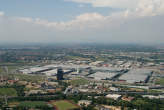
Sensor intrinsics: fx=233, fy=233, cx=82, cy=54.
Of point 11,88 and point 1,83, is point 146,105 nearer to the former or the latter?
point 11,88

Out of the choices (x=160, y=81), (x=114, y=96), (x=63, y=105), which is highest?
(x=114, y=96)

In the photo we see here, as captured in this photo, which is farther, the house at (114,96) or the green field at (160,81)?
the green field at (160,81)

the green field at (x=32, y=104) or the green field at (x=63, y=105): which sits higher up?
the green field at (x=32, y=104)

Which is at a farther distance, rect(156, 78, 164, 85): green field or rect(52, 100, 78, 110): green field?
rect(156, 78, 164, 85): green field

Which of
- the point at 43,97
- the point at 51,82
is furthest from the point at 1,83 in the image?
the point at 43,97

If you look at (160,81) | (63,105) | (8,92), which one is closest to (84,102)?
(63,105)

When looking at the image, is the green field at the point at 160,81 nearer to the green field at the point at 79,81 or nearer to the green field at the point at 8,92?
the green field at the point at 79,81

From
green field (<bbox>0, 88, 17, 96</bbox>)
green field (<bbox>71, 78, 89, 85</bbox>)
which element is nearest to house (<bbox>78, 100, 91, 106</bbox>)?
green field (<bbox>0, 88, 17, 96</bbox>)

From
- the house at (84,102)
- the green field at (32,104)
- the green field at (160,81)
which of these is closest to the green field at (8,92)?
the green field at (32,104)

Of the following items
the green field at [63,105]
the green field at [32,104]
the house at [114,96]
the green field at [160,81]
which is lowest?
the green field at [63,105]

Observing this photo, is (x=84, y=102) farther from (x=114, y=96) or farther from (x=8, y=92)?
(x=8, y=92)

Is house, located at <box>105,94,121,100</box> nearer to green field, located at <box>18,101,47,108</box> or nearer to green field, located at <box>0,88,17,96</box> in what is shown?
green field, located at <box>18,101,47,108</box>
